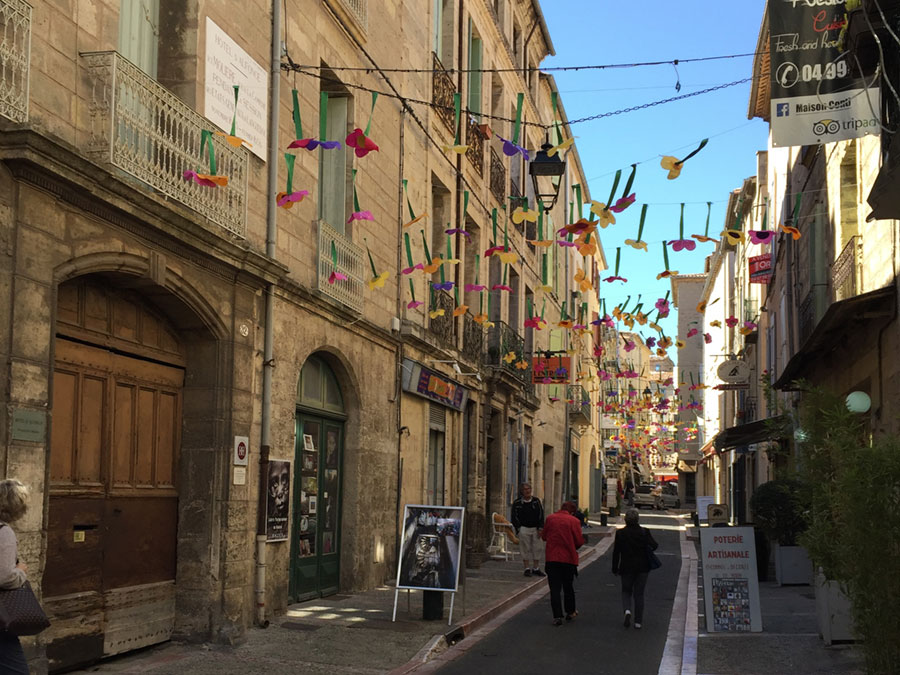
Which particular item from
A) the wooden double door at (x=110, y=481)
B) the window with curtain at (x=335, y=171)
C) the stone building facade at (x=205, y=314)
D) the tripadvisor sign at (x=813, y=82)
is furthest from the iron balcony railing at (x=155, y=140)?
the tripadvisor sign at (x=813, y=82)

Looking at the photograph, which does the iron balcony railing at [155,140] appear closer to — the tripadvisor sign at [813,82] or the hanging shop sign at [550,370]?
the tripadvisor sign at [813,82]

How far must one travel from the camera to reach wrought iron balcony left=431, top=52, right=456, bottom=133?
17.8m

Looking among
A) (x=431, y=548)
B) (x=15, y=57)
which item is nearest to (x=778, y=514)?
(x=431, y=548)

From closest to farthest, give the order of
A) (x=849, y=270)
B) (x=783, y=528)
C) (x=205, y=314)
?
1. (x=205, y=314)
2. (x=849, y=270)
3. (x=783, y=528)

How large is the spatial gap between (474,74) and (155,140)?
13.3 meters

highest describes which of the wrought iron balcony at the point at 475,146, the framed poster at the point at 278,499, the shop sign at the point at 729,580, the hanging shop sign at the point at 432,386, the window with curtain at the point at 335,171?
the wrought iron balcony at the point at 475,146

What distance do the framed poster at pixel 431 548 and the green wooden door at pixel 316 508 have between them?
Answer: 1531 mm

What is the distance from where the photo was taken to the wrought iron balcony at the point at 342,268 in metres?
12.6

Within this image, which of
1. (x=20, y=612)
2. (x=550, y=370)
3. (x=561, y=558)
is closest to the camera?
(x=20, y=612)

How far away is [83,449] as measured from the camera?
842 cm

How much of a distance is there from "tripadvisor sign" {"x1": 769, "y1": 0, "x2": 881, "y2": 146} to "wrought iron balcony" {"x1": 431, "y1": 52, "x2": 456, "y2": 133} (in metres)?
7.16

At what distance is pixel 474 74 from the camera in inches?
829

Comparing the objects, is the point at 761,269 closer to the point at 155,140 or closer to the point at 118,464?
the point at 155,140

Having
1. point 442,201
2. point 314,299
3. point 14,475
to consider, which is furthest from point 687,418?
point 14,475
